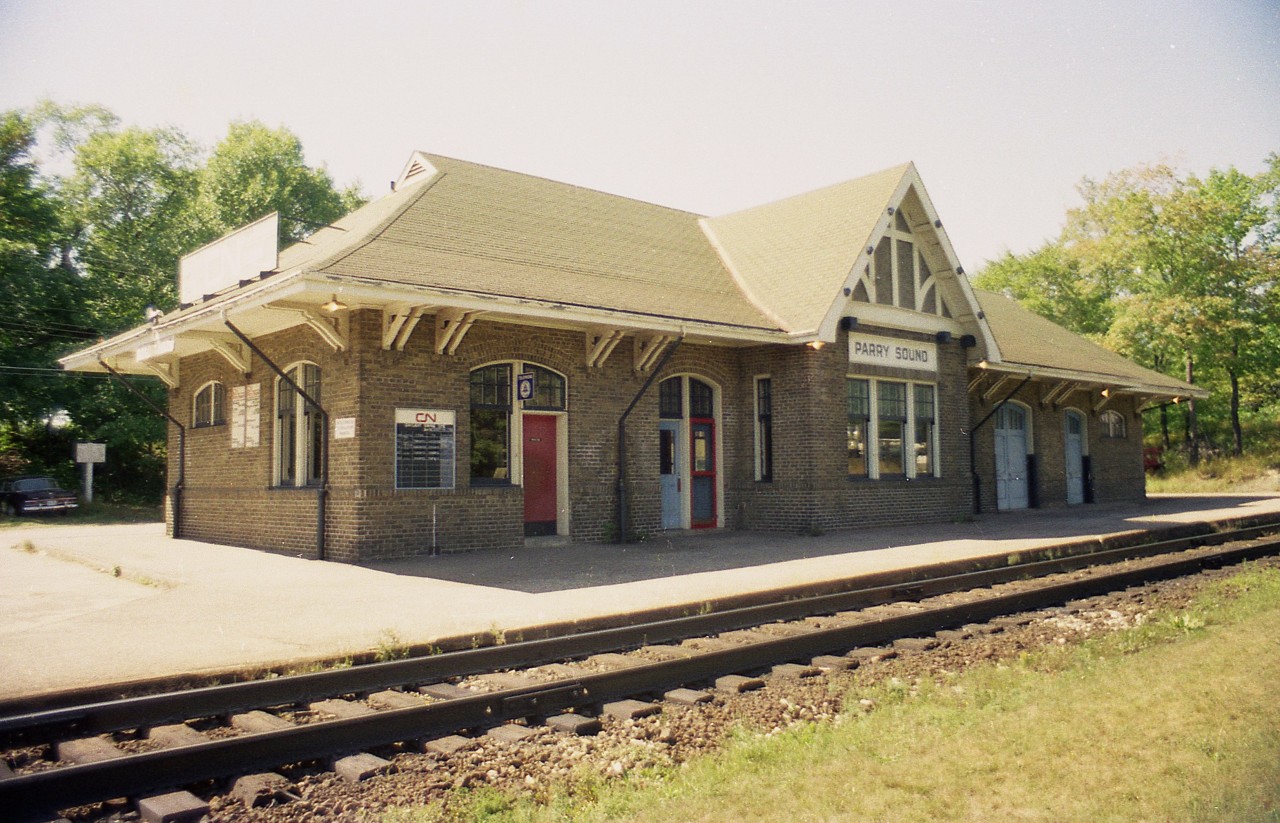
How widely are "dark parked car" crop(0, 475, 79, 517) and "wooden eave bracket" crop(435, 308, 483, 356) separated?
75.6 feet

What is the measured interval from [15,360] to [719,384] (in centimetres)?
2696

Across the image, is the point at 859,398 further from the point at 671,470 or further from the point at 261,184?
the point at 261,184

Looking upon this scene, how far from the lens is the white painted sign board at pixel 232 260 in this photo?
14016 mm

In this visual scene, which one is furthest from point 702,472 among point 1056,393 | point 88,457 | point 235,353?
point 88,457

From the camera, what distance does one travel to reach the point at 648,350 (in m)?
16.3

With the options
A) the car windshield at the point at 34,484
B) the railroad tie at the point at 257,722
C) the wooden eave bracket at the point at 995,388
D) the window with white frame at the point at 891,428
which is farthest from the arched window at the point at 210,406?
the wooden eave bracket at the point at 995,388

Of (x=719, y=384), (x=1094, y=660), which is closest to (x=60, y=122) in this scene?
(x=719, y=384)

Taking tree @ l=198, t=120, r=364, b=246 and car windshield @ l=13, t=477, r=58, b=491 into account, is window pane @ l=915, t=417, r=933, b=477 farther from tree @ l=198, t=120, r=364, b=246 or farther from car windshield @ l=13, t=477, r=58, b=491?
tree @ l=198, t=120, r=364, b=246

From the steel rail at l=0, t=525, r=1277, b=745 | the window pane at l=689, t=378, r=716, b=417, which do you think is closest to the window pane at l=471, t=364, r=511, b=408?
the window pane at l=689, t=378, r=716, b=417

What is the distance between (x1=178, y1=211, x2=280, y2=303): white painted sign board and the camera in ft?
46.0

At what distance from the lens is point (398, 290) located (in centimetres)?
1178

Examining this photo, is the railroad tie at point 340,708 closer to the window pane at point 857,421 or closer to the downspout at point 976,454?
the window pane at point 857,421

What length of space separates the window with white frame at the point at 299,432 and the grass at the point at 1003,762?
425 inches

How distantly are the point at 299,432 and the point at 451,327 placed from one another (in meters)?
3.51
